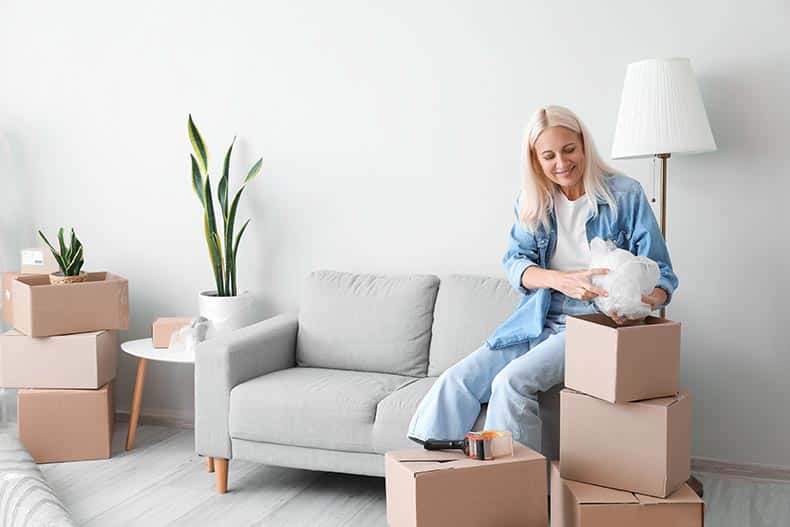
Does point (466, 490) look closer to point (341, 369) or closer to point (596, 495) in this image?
point (596, 495)

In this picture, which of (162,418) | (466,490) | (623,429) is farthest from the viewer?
(162,418)

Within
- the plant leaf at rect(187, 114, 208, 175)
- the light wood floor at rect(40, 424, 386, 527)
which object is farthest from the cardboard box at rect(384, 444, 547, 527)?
the plant leaf at rect(187, 114, 208, 175)

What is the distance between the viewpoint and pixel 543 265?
2791mm

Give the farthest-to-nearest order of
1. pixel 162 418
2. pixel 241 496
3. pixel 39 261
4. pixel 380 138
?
pixel 162 418 < pixel 39 261 < pixel 380 138 < pixel 241 496

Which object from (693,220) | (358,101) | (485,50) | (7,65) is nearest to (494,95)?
(485,50)

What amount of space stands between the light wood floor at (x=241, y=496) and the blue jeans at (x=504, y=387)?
0.45 metres

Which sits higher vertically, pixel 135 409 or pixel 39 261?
pixel 39 261

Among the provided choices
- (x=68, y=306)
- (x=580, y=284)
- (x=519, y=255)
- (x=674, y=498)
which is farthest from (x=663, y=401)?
(x=68, y=306)

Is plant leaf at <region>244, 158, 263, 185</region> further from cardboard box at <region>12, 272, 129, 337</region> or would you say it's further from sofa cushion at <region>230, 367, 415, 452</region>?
sofa cushion at <region>230, 367, 415, 452</region>

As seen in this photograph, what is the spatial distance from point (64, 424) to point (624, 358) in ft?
7.71

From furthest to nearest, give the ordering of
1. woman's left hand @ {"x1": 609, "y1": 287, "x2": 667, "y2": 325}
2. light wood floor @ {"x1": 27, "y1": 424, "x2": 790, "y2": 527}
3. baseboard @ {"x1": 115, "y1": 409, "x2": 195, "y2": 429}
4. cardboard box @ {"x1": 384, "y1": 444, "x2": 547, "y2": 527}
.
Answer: baseboard @ {"x1": 115, "y1": 409, "x2": 195, "y2": 429}, light wood floor @ {"x1": 27, "y1": 424, "x2": 790, "y2": 527}, woman's left hand @ {"x1": 609, "y1": 287, "x2": 667, "y2": 325}, cardboard box @ {"x1": 384, "y1": 444, "x2": 547, "y2": 527}

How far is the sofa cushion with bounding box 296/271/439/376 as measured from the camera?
327cm

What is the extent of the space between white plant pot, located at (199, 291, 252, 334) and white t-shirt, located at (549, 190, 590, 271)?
1.43m

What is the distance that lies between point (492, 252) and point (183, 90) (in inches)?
61.8
